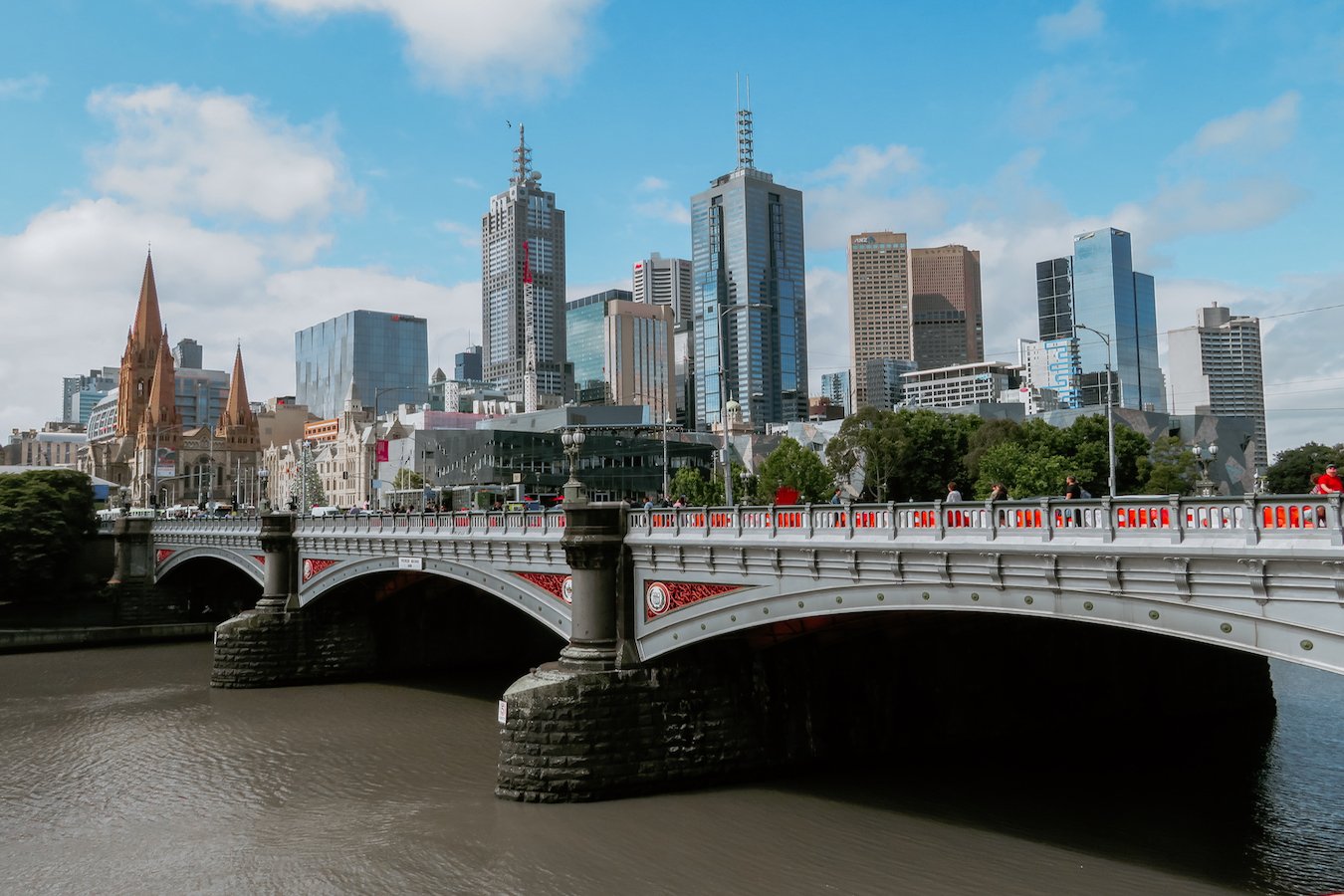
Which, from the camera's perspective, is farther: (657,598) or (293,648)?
(293,648)

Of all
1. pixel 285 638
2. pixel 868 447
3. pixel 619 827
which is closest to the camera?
pixel 619 827

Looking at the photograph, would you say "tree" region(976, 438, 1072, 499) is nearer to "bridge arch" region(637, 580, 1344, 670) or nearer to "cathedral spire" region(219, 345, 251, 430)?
"bridge arch" region(637, 580, 1344, 670)

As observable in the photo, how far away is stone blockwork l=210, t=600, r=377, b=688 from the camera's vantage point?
42625mm

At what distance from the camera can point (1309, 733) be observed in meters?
31.4

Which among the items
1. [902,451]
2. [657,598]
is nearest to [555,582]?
[657,598]

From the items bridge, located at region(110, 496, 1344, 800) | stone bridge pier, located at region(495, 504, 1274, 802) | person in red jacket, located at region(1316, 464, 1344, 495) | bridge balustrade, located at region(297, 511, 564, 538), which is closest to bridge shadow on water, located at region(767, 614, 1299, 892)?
stone bridge pier, located at region(495, 504, 1274, 802)

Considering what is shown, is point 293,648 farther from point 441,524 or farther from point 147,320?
point 147,320

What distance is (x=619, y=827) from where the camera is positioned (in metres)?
23.0

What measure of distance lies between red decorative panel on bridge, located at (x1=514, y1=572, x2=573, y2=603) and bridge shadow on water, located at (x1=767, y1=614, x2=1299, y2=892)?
596 cm

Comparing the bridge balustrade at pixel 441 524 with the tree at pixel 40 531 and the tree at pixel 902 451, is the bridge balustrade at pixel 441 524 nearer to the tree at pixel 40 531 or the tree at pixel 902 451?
the tree at pixel 40 531

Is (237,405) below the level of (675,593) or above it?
above

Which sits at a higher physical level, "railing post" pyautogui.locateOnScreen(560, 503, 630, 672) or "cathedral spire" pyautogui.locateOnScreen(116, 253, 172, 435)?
"cathedral spire" pyautogui.locateOnScreen(116, 253, 172, 435)

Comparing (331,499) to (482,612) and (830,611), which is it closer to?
(482,612)

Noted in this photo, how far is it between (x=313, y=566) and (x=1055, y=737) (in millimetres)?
28695
